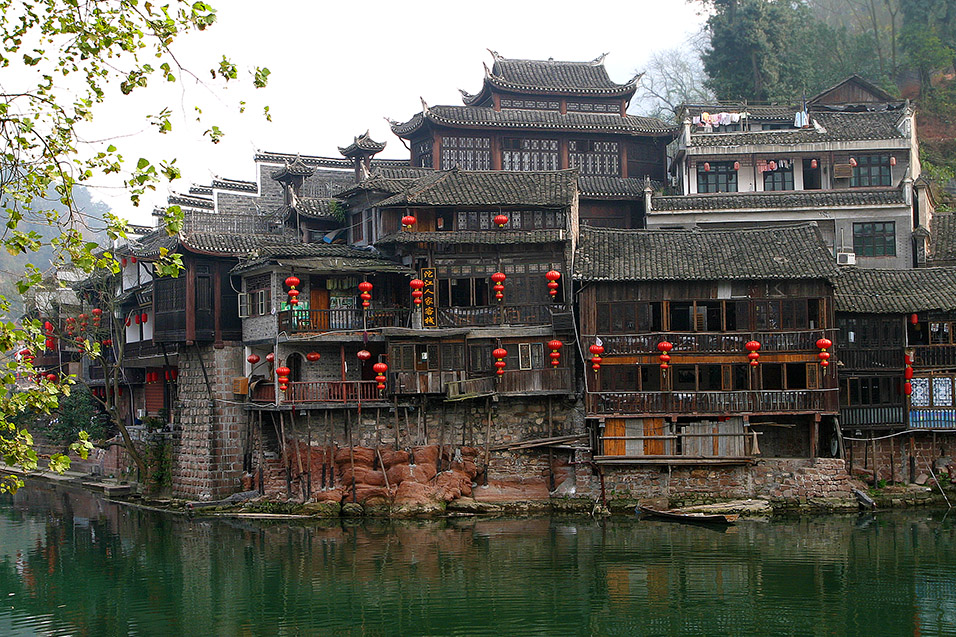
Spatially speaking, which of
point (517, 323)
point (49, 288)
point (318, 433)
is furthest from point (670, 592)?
point (49, 288)

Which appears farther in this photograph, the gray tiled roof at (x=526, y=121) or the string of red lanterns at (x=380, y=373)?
the gray tiled roof at (x=526, y=121)

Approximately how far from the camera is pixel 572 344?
30.6m

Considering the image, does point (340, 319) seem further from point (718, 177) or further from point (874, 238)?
point (874, 238)

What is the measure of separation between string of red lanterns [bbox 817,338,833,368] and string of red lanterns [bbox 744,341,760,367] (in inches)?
69.1

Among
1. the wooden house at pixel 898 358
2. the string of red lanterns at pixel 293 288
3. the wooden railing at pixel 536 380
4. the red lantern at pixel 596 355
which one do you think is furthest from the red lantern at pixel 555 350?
the wooden house at pixel 898 358

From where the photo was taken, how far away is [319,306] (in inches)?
1243

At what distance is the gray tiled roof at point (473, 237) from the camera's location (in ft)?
100.0

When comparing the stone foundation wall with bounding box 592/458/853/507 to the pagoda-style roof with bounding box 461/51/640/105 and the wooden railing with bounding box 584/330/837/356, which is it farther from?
the pagoda-style roof with bounding box 461/51/640/105

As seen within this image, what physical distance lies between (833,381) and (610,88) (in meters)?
18.5

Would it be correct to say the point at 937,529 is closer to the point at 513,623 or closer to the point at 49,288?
the point at 513,623

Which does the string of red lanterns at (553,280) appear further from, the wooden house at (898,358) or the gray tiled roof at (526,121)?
the gray tiled roof at (526,121)

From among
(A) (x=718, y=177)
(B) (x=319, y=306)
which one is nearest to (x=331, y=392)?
(B) (x=319, y=306)

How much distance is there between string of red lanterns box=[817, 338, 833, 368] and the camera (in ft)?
91.5

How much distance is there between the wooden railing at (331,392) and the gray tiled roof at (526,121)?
13088mm
